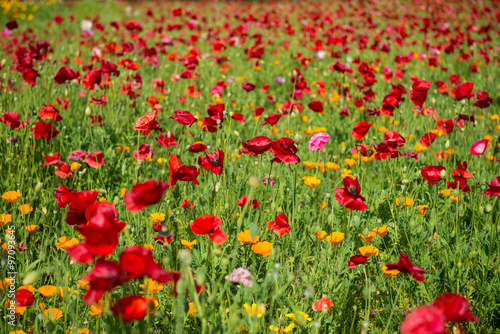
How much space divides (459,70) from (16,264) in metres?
5.63

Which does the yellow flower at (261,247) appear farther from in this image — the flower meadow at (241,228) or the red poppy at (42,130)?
the red poppy at (42,130)

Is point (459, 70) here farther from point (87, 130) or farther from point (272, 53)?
point (87, 130)

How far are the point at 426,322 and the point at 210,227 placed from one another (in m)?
0.71

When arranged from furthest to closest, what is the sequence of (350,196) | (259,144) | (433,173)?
1. (433,173)
2. (259,144)
3. (350,196)

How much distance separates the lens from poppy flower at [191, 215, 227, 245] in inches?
47.6

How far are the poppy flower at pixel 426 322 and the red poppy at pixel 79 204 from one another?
0.89m

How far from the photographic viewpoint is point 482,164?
8.46 feet

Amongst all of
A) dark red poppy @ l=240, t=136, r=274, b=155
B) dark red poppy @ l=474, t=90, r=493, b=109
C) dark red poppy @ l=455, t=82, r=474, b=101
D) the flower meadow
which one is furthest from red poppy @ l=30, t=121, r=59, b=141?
dark red poppy @ l=474, t=90, r=493, b=109

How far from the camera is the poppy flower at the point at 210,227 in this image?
3.97 ft

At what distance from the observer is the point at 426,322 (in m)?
0.72

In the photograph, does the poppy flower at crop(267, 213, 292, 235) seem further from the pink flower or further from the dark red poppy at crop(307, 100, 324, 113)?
the dark red poppy at crop(307, 100, 324, 113)

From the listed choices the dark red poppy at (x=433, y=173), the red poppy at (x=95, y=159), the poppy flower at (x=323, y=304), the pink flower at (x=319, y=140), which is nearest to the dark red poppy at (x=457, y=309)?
the poppy flower at (x=323, y=304)

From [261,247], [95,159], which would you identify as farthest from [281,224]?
[95,159]

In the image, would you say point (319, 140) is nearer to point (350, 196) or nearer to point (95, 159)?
point (350, 196)
